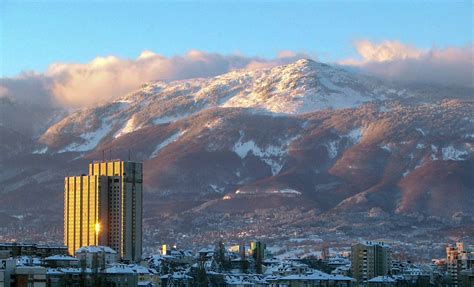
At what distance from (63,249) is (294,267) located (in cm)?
1896

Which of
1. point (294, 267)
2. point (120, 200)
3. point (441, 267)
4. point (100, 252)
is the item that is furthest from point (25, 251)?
point (441, 267)

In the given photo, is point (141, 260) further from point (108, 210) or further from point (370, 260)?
point (370, 260)

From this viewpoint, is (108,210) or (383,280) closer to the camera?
(383,280)

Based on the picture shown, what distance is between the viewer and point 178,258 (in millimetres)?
167500

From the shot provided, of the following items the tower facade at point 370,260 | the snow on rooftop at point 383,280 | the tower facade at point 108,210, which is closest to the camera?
the snow on rooftop at point 383,280

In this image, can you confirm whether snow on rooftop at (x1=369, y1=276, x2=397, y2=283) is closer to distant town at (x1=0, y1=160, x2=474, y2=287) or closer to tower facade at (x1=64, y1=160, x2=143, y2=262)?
distant town at (x1=0, y1=160, x2=474, y2=287)

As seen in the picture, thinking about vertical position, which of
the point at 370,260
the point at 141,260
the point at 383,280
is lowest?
the point at 383,280

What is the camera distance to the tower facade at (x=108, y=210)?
16200cm

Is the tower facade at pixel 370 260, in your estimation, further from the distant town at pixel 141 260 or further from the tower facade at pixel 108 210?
the tower facade at pixel 108 210

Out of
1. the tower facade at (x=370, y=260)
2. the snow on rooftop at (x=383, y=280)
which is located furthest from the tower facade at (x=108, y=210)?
the snow on rooftop at (x=383, y=280)

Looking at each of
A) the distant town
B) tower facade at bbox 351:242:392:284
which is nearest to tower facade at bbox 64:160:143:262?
the distant town

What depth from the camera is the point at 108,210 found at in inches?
6560

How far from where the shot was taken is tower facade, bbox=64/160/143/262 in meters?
162

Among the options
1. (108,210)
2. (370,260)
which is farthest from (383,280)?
(108,210)
